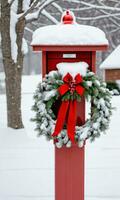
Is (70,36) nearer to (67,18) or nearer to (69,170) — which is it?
(67,18)

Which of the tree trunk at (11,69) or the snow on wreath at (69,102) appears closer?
the snow on wreath at (69,102)

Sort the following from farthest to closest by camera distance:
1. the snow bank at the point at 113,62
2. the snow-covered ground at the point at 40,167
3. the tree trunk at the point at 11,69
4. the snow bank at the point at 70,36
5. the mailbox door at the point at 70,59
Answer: the snow bank at the point at 113,62 → the tree trunk at the point at 11,69 → the snow-covered ground at the point at 40,167 → the mailbox door at the point at 70,59 → the snow bank at the point at 70,36

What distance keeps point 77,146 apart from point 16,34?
562cm

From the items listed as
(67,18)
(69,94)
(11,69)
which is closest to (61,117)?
(69,94)

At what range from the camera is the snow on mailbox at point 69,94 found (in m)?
4.25

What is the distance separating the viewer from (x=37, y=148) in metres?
8.21

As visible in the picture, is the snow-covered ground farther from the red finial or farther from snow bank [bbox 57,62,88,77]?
the red finial

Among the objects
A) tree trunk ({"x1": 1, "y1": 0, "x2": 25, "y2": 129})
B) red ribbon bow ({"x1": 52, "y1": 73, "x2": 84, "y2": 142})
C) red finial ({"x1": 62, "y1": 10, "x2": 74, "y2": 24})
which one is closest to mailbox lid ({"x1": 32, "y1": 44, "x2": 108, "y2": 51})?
red ribbon bow ({"x1": 52, "y1": 73, "x2": 84, "y2": 142})

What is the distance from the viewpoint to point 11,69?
948cm

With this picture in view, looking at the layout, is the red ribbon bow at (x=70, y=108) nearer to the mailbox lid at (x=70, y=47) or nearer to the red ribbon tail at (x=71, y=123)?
the red ribbon tail at (x=71, y=123)

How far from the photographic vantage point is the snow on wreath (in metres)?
4.27

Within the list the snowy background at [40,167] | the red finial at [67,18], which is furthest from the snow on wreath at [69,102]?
the snowy background at [40,167]

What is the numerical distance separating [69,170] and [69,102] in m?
0.75

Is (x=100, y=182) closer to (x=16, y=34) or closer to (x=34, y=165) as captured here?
(x=34, y=165)
